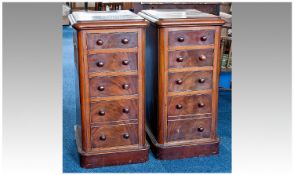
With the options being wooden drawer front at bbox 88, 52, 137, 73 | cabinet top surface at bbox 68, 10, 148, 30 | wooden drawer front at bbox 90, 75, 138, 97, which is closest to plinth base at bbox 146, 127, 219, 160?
wooden drawer front at bbox 90, 75, 138, 97

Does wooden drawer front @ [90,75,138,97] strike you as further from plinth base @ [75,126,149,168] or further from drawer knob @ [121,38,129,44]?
plinth base @ [75,126,149,168]

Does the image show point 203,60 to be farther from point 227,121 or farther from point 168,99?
point 227,121

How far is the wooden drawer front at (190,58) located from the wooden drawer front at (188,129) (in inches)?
15.2

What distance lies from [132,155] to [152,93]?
0.43 meters

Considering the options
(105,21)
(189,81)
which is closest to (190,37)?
(189,81)

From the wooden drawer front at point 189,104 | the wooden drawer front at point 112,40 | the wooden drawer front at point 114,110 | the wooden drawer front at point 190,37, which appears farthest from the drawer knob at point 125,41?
the wooden drawer front at point 189,104

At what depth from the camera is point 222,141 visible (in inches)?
113

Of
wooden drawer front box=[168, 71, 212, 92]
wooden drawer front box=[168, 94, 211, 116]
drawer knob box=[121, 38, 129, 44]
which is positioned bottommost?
wooden drawer front box=[168, 94, 211, 116]

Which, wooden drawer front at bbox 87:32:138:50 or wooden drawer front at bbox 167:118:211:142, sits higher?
wooden drawer front at bbox 87:32:138:50

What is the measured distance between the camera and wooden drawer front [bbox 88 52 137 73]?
2182 mm

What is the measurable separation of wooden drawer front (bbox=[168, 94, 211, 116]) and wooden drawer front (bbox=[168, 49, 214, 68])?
22 cm

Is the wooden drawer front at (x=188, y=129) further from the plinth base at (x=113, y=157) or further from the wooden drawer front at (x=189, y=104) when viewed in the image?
the plinth base at (x=113, y=157)

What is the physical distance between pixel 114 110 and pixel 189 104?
0.48 meters

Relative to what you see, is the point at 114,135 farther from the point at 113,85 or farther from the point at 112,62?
the point at 112,62
